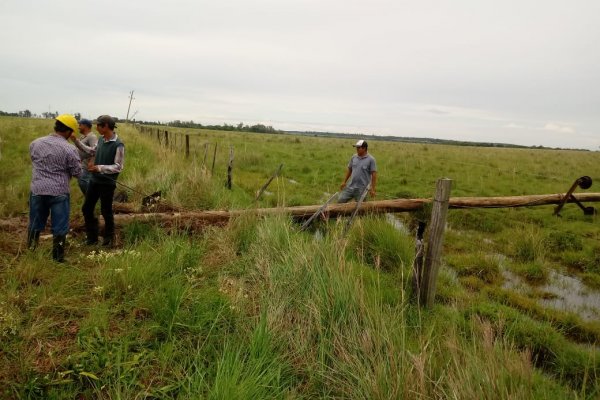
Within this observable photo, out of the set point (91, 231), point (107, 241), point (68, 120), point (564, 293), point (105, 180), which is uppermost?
point (68, 120)

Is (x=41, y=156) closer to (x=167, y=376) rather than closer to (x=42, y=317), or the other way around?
(x=42, y=317)

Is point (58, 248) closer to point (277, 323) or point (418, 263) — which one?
point (277, 323)

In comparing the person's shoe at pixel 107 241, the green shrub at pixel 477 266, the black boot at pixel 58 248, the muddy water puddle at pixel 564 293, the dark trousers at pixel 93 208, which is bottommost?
the muddy water puddle at pixel 564 293

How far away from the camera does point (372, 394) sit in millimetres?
2361

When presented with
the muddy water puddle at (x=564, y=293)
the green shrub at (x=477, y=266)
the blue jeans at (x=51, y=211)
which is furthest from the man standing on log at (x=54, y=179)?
the muddy water puddle at (x=564, y=293)

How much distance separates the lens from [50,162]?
4.48 metres

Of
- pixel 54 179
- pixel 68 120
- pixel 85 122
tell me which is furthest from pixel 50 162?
Result: pixel 85 122

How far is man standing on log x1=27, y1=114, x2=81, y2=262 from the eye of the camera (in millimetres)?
4469

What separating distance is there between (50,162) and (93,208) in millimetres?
1269

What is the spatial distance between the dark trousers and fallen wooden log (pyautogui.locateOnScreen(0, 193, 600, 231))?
40 cm

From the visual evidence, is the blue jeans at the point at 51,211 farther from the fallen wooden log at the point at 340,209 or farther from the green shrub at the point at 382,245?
the green shrub at the point at 382,245

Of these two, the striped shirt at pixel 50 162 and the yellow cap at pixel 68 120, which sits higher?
the yellow cap at pixel 68 120

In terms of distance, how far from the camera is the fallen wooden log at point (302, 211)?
6.06 metres

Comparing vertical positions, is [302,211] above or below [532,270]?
above
